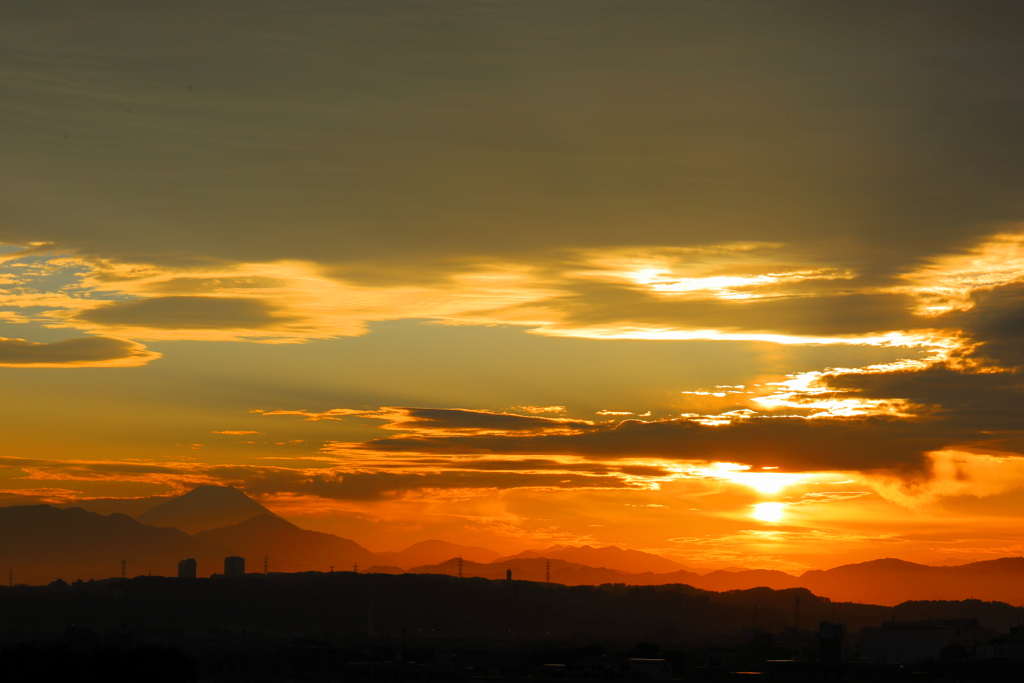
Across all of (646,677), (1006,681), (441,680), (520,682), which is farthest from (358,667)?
(1006,681)

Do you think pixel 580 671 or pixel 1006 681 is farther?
pixel 1006 681

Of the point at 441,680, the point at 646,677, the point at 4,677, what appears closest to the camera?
the point at 4,677

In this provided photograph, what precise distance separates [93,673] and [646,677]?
78.0 meters

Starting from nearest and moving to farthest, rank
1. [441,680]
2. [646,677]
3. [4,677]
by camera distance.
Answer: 1. [4,677]
2. [646,677]
3. [441,680]

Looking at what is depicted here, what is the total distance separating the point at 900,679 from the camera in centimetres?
17262

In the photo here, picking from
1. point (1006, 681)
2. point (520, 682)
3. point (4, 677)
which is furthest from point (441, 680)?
point (1006, 681)

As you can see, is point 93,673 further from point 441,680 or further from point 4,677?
point 441,680

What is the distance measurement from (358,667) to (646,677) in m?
49.5

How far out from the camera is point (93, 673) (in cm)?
12794

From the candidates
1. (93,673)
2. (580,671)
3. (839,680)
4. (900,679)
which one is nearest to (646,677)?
(580,671)

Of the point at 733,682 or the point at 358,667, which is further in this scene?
Answer: the point at 358,667

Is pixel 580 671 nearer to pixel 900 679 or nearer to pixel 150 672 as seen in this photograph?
pixel 900 679

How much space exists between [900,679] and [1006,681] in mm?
26298

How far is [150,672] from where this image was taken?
130 metres
